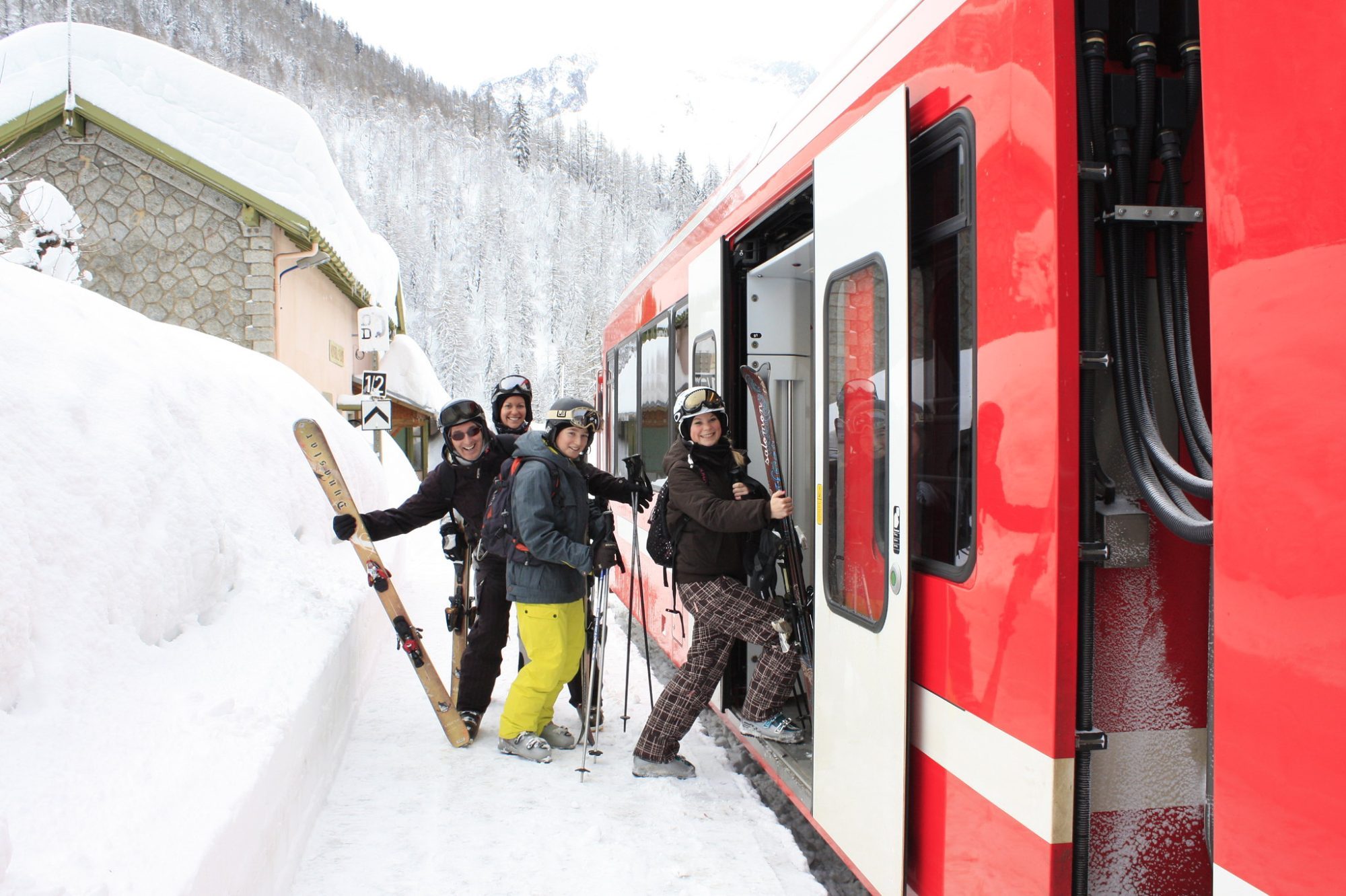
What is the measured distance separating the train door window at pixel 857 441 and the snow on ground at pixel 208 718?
126cm

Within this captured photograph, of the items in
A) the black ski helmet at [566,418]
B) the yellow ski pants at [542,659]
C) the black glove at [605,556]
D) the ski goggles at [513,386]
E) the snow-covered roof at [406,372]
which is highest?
the snow-covered roof at [406,372]

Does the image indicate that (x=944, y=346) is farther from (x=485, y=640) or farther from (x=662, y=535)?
(x=485, y=640)

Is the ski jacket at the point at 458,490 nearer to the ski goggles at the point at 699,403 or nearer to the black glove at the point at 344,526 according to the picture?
the black glove at the point at 344,526

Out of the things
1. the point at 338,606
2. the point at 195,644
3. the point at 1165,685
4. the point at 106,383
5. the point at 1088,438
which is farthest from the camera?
the point at 338,606

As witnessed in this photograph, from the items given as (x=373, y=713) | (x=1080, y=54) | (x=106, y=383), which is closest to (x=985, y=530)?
(x=1080, y=54)

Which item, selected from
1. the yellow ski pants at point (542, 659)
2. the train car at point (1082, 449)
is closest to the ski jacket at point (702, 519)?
the yellow ski pants at point (542, 659)

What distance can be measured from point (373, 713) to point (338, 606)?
734mm

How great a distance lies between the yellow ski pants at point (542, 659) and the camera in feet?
14.6

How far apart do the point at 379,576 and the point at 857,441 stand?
2.88 m

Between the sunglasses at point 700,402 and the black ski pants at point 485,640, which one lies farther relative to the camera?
the black ski pants at point 485,640

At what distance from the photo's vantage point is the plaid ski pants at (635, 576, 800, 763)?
3.84 m

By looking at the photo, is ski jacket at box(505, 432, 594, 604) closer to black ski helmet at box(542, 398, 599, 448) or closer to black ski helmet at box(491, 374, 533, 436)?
black ski helmet at box(542, 398, 599, 448)

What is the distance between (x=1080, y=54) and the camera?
2.03m

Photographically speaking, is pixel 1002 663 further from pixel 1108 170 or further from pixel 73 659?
pixel 73 659
